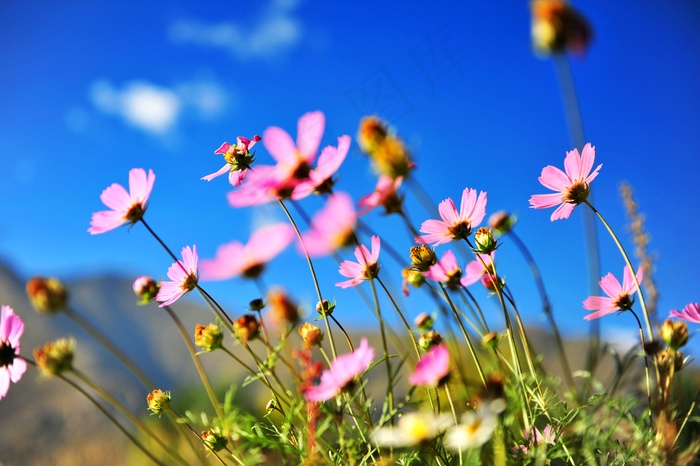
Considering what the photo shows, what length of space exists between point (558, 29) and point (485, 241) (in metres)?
0.37

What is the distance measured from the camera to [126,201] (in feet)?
2.30

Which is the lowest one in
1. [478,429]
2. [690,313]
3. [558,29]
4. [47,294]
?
[690,313]

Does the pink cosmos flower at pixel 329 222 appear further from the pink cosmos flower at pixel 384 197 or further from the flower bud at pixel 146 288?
the flower bud at pixel 146 288

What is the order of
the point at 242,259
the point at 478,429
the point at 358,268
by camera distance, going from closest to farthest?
the point at 478,429 → the point at 242,259 → the point at 358,268

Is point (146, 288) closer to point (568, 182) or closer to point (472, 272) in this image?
point (472, 272)

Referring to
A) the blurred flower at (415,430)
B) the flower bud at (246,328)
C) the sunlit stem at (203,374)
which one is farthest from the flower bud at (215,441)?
the blurred flower at (415,430)

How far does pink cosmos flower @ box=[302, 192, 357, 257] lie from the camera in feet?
1.50

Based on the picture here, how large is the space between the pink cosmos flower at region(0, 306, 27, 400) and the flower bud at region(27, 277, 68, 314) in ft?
0.37

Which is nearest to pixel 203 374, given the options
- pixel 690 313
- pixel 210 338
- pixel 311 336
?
pixel 210 338

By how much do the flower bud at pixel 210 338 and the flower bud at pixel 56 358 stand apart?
0.13 m

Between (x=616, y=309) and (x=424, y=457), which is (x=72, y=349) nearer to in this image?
(x=424, y=457)

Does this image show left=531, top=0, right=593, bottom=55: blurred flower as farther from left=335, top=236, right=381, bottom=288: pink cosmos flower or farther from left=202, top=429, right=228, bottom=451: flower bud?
left=202, top=429, right=228, bottom=451: flower bud

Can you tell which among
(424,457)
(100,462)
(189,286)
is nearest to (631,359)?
(424,457)

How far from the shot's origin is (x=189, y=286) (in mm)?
703
